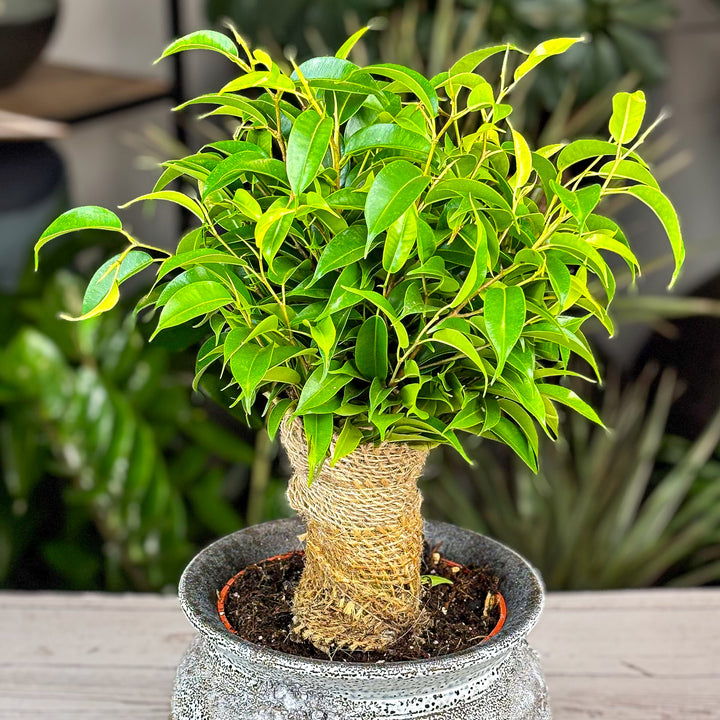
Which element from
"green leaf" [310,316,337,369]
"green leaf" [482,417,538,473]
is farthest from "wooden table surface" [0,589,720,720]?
"green leaf" [310,316,337,369]

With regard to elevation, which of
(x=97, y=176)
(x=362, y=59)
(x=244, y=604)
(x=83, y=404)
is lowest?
(x=83, y=404)

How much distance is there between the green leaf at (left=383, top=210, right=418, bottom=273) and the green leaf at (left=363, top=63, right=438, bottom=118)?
0.16 ft

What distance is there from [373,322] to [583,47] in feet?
4.48

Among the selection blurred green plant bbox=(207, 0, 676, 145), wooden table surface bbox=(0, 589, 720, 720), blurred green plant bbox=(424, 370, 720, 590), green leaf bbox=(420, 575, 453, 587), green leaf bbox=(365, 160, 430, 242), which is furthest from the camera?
blurred green plant bbox=(207, 0, 676, 145)

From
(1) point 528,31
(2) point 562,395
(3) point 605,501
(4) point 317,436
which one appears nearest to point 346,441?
(4) point 317,436

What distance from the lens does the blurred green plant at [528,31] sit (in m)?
1.65

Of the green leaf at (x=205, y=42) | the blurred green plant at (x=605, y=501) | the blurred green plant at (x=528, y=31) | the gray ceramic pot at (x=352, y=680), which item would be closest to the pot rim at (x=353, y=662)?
the gray ceramic pot at (x=352, y=680)

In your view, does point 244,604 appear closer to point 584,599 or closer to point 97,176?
point 584,599

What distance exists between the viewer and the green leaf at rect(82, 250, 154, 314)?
490mm

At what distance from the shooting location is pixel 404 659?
561 mm

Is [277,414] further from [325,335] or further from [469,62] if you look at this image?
[469,62]

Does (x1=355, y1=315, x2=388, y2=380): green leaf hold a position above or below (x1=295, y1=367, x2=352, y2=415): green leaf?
above

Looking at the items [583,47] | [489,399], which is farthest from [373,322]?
[583,47]

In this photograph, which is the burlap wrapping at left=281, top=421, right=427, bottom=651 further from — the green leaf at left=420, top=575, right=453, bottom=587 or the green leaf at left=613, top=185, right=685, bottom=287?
the green leaf at left=613, top=185, right=685, bottom=287
